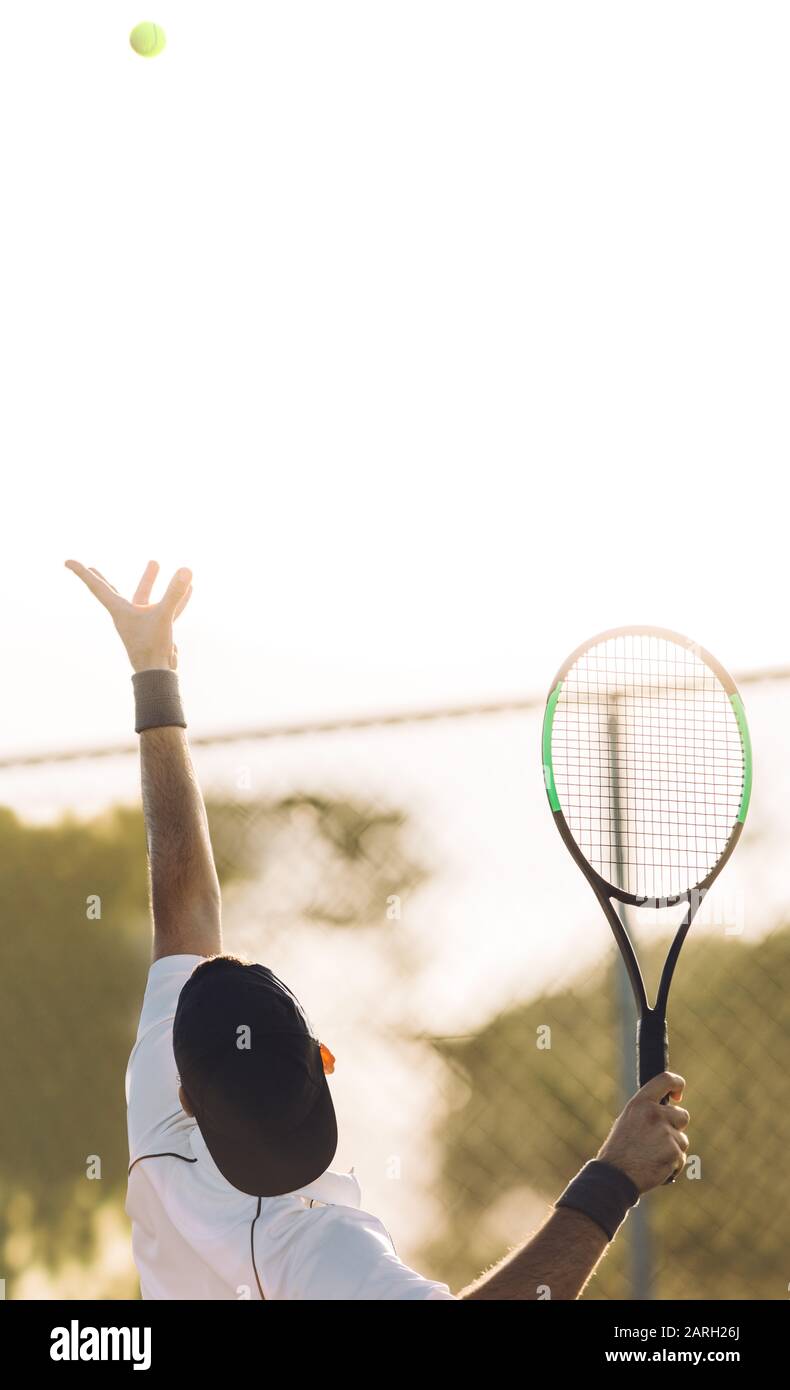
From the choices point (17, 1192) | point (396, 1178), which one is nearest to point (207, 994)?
point (396, 1178)

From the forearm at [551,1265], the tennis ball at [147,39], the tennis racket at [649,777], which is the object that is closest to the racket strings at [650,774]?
the tennis racket at [649,777]

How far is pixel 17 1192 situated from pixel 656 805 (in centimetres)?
236

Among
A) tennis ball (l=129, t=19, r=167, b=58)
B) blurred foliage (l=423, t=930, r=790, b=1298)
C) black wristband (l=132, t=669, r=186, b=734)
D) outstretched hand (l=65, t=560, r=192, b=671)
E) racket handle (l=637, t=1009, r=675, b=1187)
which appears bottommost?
blurred foliage (l=423, t=930, r=790, b=1298)

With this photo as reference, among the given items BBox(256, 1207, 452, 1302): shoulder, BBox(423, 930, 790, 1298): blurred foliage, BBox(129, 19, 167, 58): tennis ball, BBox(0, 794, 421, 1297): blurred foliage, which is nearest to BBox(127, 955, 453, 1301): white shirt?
BBox(256, 1207, 452, 1302): shoulder

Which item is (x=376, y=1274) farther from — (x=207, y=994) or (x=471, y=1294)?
(x=207, y=994)

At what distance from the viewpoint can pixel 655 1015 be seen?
9.67 feet

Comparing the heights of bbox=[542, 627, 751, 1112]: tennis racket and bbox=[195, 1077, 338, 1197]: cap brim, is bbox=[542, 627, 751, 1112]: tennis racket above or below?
above

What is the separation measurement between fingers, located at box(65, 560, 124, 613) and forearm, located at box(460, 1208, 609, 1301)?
60.5 inches

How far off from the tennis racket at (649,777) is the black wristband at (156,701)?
2.37ft

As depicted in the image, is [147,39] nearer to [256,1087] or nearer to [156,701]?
[156,701]

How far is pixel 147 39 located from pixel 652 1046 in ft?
12.3

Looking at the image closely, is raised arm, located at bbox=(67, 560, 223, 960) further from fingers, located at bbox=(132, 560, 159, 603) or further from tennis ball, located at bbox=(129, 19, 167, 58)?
tennis ball, located at bbox=(129, 19, 167, 58)

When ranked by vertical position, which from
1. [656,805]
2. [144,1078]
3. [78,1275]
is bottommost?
[78,1275]

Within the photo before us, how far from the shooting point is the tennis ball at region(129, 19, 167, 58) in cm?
528
